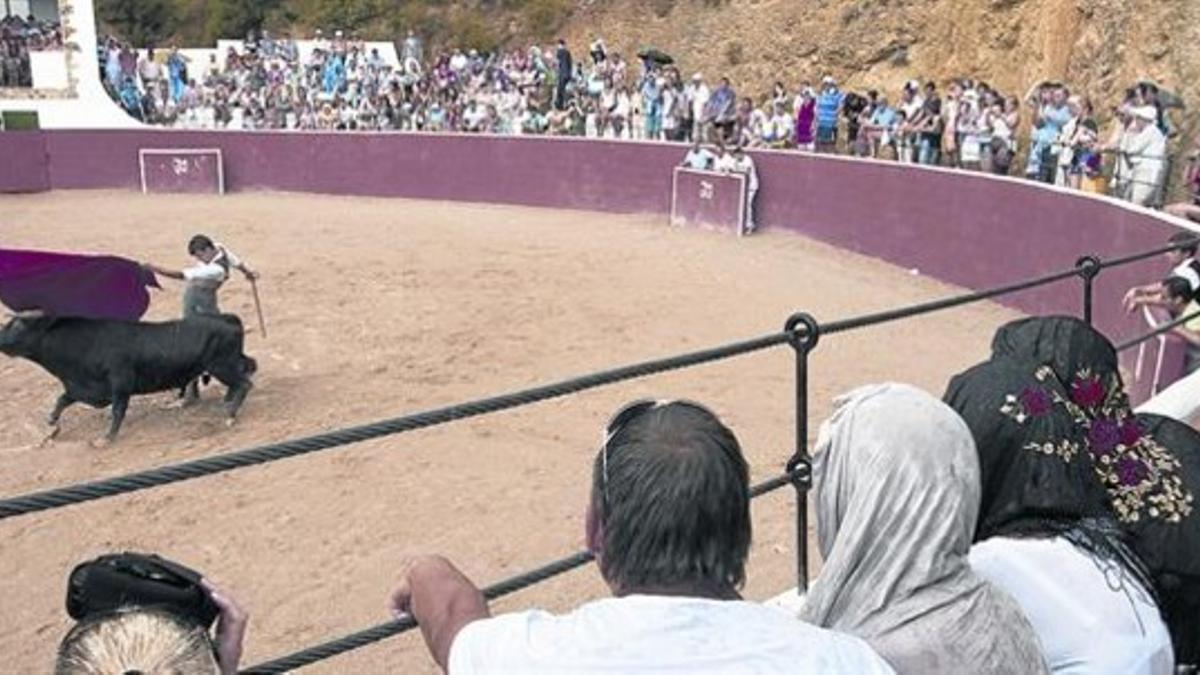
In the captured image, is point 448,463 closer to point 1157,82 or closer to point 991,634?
point 991,634

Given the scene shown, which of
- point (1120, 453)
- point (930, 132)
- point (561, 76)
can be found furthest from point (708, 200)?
point (1120, 453)

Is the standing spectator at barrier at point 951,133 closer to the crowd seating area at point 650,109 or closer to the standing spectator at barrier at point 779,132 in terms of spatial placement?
the crowd seating area at point 650,109

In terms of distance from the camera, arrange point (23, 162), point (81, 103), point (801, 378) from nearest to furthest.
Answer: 1. point (801, 378)
2. point (23, 162)
3. point (81, 103)

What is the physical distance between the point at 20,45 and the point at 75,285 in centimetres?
1851

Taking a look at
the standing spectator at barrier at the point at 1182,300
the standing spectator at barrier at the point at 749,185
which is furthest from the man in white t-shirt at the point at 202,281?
the standing spectator at barrier at the point at 749,185

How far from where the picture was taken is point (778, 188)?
16.1 meters

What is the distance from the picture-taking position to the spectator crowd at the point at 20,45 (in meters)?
23.0

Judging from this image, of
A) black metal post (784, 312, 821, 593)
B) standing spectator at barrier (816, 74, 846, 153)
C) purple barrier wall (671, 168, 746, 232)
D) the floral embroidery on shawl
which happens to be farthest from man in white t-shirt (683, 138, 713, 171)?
the floral embroidery on shawl

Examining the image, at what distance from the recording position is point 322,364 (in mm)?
9539

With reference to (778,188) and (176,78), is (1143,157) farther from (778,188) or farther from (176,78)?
(176,78)

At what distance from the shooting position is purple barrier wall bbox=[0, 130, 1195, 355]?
10.6 meters

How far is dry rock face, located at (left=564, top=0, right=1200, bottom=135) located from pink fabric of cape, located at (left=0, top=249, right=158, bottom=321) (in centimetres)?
1289

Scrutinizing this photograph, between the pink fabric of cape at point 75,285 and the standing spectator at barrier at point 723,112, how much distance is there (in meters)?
11.7

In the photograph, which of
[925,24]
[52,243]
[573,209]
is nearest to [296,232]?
[52,243]
